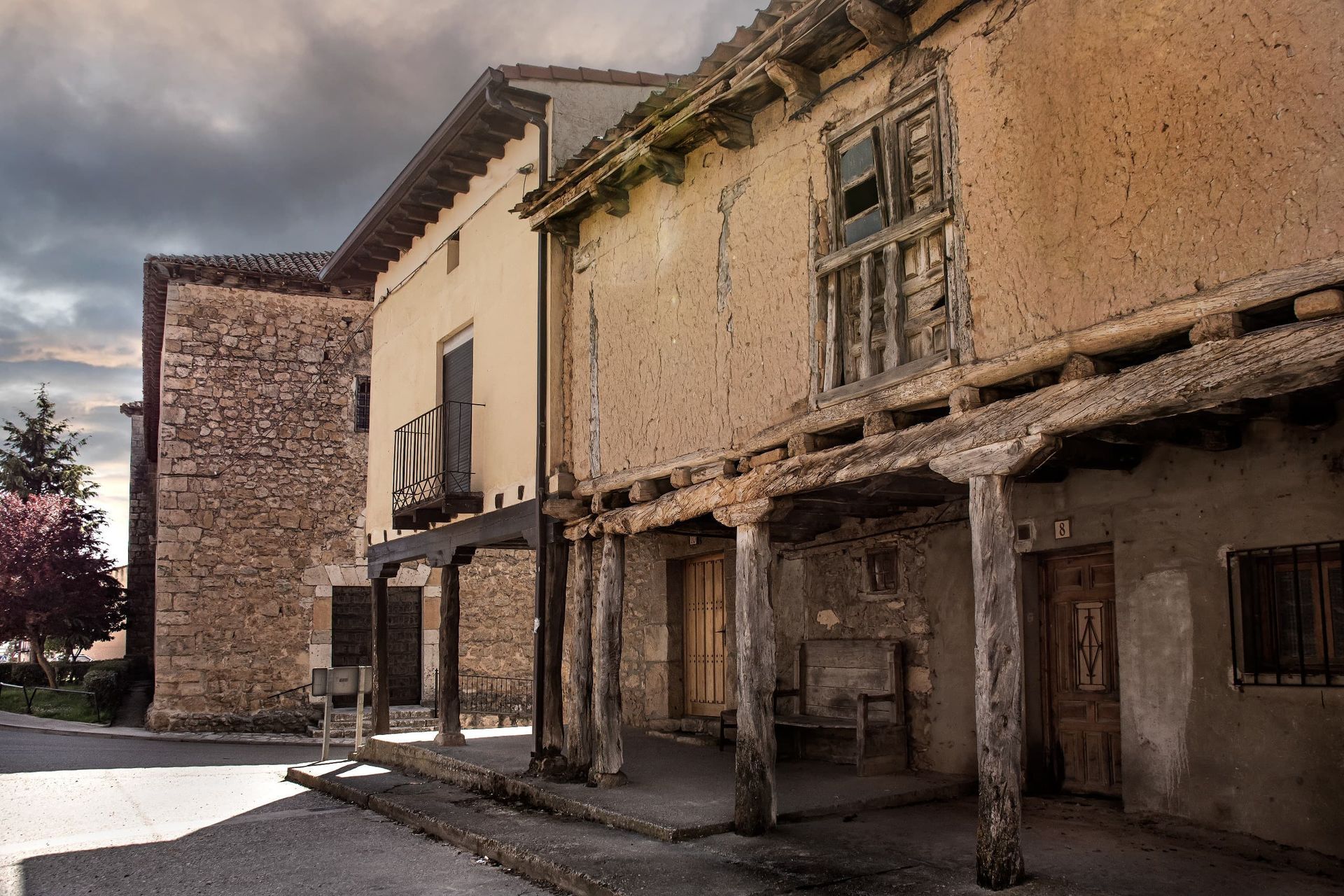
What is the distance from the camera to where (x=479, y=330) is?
38.2 feet

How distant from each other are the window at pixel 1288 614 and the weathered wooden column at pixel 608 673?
179 inches

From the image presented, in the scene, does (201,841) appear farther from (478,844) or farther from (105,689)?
(105,689)

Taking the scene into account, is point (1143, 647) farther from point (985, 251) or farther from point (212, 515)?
point (212, 515)

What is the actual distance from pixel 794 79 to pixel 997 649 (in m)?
3.85

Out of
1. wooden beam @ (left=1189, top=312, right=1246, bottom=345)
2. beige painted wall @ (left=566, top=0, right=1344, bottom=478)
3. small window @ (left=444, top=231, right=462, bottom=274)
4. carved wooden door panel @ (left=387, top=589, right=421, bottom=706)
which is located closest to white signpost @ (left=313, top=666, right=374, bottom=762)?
small window @ (left=444, top=231, right=462, bottom=274)

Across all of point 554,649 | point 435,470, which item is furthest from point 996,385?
point 435,470

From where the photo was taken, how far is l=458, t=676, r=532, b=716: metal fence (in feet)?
59.3

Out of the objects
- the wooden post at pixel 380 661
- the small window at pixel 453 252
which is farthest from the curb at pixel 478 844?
the small window at pixel 453 252

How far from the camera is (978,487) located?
5.74 m

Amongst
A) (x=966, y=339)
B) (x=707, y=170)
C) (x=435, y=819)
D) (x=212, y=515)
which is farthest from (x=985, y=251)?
(x=212, y=515)

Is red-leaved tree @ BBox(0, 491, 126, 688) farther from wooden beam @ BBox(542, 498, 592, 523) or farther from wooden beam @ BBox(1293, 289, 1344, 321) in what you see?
wooden beam @ BBox(1293, 289, 1344, 321)

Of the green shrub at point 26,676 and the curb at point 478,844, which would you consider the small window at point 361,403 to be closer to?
the curb at point 478,844

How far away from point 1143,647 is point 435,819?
539 cm

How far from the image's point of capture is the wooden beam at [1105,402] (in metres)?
4.33
